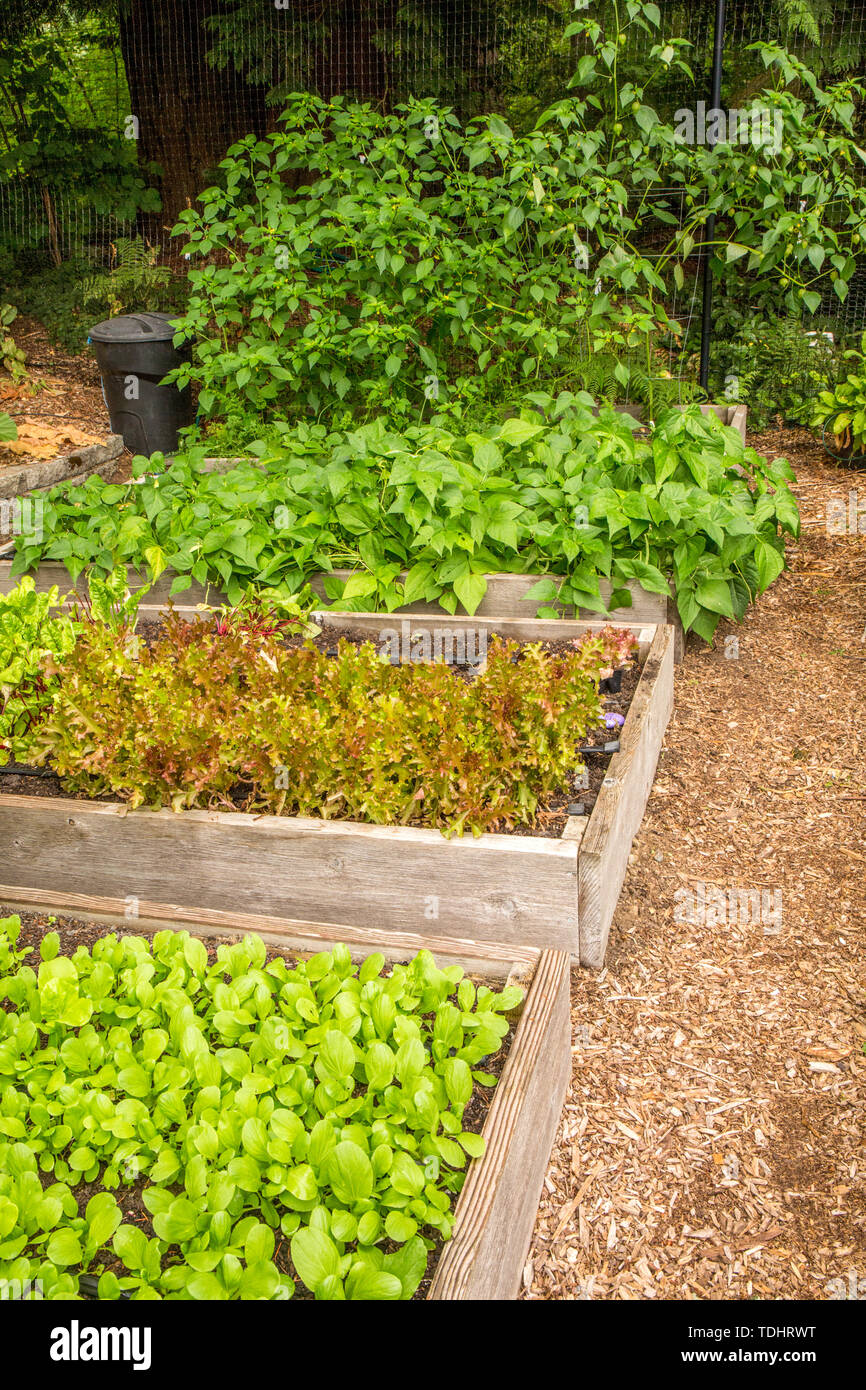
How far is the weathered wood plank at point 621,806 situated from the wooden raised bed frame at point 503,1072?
0.32 meters

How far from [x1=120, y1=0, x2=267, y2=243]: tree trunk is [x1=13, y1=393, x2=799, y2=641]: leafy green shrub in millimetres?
4959

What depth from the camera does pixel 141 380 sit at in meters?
6.55

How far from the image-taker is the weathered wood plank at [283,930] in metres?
2.13

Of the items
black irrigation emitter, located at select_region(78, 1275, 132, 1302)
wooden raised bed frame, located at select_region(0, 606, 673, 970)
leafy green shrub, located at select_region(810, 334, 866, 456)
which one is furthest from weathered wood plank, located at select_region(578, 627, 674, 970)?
leafy green shrub, located at select_region(810, 334, 866, 456)

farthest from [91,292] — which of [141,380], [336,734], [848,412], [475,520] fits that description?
[336,734]

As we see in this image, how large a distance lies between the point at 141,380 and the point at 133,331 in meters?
0.30

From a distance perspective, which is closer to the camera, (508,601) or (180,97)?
(508,601)

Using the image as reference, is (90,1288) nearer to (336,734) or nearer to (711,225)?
(336,734)

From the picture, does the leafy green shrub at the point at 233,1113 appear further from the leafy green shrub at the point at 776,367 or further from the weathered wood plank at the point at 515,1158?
the leafy green shrub at the point at 776,367

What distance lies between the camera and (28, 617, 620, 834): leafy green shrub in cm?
255

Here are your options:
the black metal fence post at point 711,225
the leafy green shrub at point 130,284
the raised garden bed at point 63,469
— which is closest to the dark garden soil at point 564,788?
the raised garden bed at point 63,469

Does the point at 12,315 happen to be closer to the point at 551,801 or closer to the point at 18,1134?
the point at 551,801

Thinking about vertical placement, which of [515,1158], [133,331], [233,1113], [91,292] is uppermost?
[91,292]

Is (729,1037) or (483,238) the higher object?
(483,238)
